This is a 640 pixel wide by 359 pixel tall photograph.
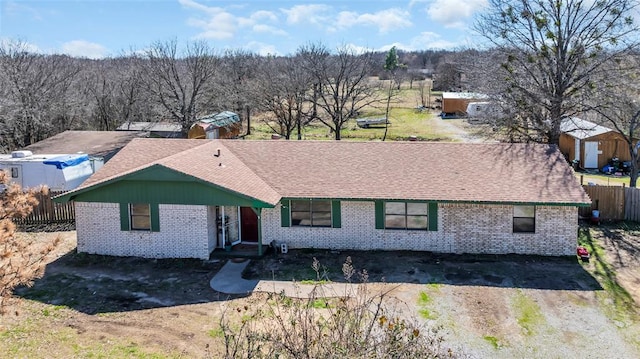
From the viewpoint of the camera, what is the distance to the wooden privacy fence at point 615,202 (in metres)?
22.8

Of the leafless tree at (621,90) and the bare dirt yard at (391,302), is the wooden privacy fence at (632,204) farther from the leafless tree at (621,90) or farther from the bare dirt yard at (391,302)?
the leafless tree at (621,90)

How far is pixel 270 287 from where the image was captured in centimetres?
1638

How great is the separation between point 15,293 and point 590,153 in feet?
105

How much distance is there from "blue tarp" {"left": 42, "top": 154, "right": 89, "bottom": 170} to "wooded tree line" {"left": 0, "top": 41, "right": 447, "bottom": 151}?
27.9 feet

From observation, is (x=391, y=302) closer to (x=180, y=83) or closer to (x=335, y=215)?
(x=335, y=215)

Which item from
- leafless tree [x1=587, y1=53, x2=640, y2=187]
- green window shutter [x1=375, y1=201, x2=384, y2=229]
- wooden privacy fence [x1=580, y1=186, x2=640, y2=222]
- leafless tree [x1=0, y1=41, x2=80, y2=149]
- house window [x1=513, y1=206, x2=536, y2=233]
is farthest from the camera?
leafless tree [x1=0, y1=41, x2=80, y2=149]

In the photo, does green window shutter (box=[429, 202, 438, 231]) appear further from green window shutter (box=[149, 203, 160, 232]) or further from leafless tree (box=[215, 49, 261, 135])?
leafless tree (box=[215, 49, 261, 135])

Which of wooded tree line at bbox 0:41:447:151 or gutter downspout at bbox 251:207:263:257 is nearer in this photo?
gutter downspout at bbox 251:207:263:257

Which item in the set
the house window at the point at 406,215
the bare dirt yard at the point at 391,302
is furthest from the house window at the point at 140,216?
the house window at the point at 406,215

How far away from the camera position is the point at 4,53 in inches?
1623

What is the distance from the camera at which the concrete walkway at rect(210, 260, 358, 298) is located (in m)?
15.8

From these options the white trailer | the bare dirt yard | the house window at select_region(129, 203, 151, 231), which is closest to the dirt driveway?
the bare dirt yard

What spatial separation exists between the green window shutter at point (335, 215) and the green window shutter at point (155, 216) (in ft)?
20.1

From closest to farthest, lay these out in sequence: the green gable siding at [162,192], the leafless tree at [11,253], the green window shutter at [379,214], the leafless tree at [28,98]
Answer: the leafless tree at [11,253] < the green gable siding at [162,192] < the green window shutter at [379,214] < the leafless tree at [28,98]
